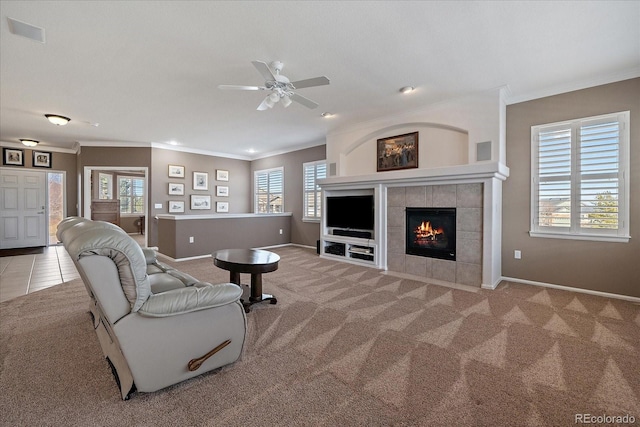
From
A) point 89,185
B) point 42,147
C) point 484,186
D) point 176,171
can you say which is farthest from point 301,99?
point 42,147

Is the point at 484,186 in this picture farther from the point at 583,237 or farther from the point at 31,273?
the point at 31,273

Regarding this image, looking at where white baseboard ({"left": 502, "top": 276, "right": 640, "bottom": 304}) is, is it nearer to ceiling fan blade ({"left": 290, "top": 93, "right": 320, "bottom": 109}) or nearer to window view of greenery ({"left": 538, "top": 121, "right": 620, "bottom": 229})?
window view of greenery ({"left": 538, "top": 121, "right": 620, "bottom": 229})

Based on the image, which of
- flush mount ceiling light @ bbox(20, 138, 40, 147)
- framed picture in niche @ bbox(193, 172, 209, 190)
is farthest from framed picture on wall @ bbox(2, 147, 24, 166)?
framed picture in niche @ bbox(193, 172, 209, 190)

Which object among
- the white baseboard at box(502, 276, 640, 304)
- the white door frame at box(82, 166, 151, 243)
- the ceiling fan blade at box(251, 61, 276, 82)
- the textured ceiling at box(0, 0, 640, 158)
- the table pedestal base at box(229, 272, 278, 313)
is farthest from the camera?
the white door frame at box(82, 166, 151, 243)

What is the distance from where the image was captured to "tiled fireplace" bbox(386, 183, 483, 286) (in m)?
3.91

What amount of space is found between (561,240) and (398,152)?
262 centimetres

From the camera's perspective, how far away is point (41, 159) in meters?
7.29

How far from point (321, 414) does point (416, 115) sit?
172 inches

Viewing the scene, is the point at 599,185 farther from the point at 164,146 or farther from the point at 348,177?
the point at 164,146

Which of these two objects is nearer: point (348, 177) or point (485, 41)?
point (485, 41)

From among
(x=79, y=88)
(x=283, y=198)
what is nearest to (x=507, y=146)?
(x=283, y=198)

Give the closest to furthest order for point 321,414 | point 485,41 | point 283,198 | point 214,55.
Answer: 1. point 321,414
2. point 485,41
3. point 214,55
4. point 283,198

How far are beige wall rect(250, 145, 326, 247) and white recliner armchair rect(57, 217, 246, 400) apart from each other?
16.9 feet

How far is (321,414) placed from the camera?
5.09 feet
